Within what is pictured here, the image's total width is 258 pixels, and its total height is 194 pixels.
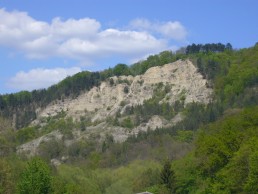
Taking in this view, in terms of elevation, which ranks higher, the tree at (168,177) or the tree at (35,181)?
the tree at (35,181)

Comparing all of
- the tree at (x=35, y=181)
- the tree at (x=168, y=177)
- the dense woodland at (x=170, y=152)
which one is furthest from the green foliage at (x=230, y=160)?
the tree at (x=35, y=181)

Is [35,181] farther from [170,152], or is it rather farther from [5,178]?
[170,152]

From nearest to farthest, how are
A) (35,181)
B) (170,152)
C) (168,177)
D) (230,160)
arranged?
(35,181), (230,160), (168,177), (170,152)

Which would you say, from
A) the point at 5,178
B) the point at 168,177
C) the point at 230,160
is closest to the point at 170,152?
the point at 168,177

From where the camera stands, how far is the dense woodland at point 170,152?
2522 inches

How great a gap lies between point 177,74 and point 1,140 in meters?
134

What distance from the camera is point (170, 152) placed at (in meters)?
131

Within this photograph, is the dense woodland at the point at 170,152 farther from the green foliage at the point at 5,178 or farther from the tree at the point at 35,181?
the tree at the point at 35,181

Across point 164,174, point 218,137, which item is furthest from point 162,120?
point 218,137

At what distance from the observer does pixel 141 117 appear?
176m

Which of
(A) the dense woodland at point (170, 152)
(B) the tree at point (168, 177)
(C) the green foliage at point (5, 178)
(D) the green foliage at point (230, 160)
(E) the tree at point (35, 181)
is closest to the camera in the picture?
(D) the green foliage at point (230, 160)

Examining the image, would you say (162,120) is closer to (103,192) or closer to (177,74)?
(177,74)

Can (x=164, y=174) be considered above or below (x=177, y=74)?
below

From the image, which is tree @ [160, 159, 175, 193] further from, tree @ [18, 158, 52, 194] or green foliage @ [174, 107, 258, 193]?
tree @ [18, 158, 52, 194]
